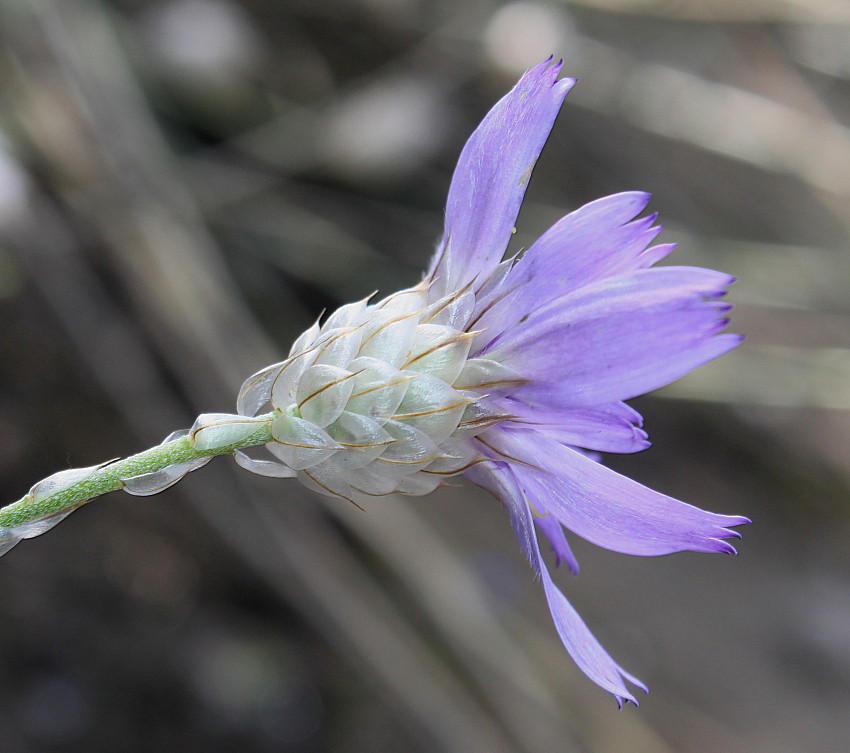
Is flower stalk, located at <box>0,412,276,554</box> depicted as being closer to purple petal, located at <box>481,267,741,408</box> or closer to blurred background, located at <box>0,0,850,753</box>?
purple petal, located at <box>481,267,741,408</box>

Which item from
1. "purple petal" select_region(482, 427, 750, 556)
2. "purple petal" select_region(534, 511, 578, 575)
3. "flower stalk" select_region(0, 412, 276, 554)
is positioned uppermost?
"flower stalk" select_region(0, 412, 276, 554)

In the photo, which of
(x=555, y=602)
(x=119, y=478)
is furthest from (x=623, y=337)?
(x=119, y=478)

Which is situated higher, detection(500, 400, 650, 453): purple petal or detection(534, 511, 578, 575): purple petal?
detection(500, 400, 650, 453): purple petal

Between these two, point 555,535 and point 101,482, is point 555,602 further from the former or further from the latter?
point 101,482

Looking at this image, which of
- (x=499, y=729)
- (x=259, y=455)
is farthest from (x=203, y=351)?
(x=499, y=729)

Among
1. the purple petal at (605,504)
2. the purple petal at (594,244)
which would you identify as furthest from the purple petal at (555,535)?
the purple petal at (594,244)

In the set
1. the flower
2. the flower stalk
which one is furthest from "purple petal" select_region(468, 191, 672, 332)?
the flower stalk
